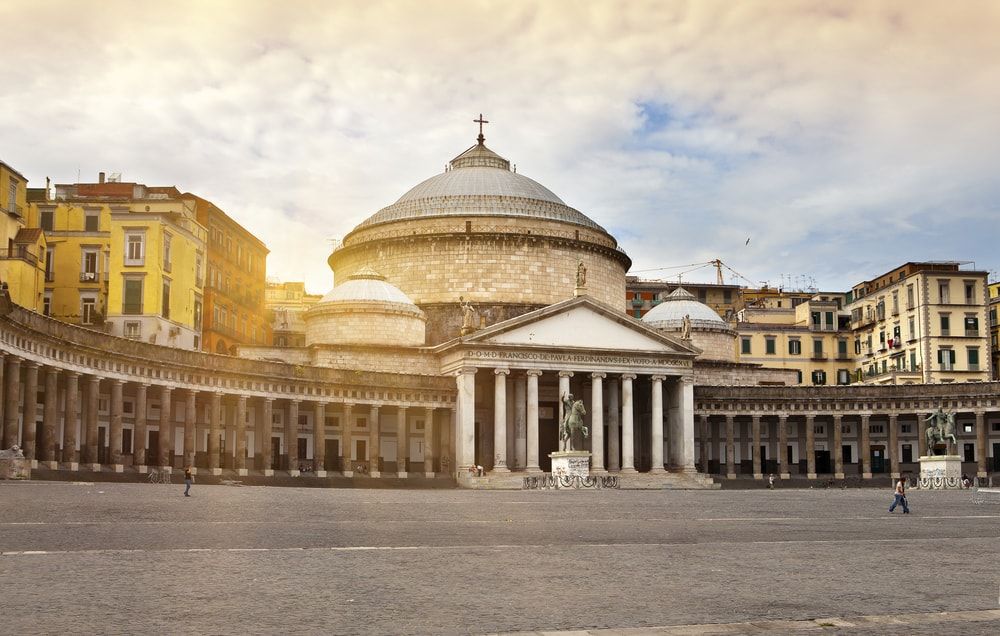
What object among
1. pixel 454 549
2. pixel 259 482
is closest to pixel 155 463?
pixel 259 482

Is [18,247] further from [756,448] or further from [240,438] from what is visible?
[756,448]

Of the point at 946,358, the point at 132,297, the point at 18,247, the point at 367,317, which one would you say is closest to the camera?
the point at 18,247

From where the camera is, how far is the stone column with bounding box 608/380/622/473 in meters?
76.7

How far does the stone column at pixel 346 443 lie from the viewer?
227 feet

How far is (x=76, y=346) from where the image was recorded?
50406 mm

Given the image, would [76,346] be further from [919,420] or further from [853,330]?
[853,330]

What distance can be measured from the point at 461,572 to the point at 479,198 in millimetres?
74253

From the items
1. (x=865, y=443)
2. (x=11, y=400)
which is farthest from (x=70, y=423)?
(x=865, y=443)

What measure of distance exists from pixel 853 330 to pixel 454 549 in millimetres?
93761

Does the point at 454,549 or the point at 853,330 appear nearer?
the point at 454,549

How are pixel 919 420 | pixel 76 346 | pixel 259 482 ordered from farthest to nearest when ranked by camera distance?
pixel 919 420 → pixel 259 482 → pixel 76 346

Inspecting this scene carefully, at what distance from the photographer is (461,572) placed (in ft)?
47.9

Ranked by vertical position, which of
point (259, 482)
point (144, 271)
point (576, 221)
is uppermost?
point (576, 221)

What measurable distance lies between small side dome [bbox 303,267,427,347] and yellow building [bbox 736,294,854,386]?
36.5 meters
